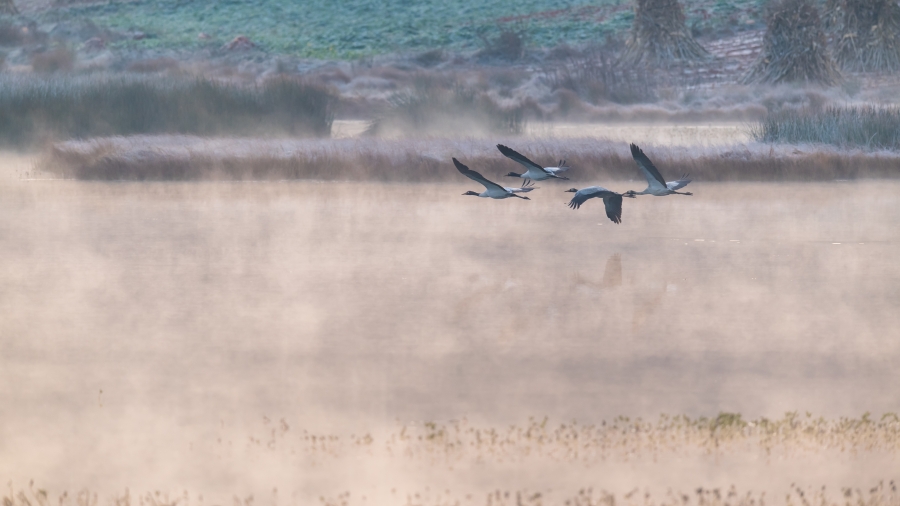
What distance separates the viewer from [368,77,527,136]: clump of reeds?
19672 millimetres

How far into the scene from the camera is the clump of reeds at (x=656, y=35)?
101ft

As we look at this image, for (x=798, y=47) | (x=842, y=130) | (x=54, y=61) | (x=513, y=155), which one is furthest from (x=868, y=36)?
(x=513, y=155)

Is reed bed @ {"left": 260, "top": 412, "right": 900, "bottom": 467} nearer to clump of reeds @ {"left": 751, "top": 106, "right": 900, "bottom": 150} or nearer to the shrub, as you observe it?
clump of reeds @ {"left": 751, "top": 106, "right": 900, "bottom": 150}

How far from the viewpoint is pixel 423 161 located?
14680 millimetres

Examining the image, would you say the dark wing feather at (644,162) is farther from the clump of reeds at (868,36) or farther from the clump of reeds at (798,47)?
the clump of reeds at (868,36)

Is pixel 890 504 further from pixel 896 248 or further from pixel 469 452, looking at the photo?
pixel 896 248

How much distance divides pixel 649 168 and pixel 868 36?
23.2 m

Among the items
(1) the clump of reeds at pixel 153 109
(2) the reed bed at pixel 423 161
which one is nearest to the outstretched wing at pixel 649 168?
(2) the reed bed at pixel 423 161

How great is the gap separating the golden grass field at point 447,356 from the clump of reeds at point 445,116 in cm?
723

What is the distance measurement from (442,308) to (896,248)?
483cm

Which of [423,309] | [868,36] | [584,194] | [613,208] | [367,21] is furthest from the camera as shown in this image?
Answer: [367,21]

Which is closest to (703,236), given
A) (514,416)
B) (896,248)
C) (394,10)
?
(896,248)

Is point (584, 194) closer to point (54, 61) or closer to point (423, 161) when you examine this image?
point (423, 161)

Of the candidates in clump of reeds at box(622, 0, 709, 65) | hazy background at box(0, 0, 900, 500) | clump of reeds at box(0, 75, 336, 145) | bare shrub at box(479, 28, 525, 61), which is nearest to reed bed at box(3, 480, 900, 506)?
hazy background at box(0, 0, 900, 500)
